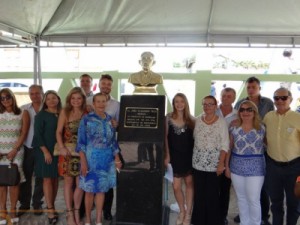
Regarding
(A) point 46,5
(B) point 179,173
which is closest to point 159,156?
(B) point 179,173

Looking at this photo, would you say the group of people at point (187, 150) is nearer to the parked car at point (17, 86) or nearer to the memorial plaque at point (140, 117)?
the memorial plaque at point (140, 117)

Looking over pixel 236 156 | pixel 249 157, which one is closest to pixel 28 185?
pixel 236 156

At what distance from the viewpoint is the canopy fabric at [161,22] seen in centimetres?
456

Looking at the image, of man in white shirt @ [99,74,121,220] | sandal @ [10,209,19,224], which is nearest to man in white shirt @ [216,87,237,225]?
man in white shirt @ [99,74,121,220]

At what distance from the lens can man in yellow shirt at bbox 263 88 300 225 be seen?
2.58 meters

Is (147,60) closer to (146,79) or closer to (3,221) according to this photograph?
(146,79)

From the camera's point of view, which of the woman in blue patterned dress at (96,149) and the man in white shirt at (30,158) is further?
the man in white shirt at (30,158)

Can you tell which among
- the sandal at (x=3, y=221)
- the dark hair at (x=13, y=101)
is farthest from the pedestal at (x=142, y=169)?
the sandal at (x=3, y=221)

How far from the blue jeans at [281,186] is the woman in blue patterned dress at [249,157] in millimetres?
86

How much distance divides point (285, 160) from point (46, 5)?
392 centimetres

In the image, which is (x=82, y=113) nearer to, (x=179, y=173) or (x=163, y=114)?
(x=163, y=114)

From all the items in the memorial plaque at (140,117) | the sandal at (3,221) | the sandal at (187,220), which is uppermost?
the memorial plaque at (140,117)

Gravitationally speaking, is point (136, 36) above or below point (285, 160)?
above

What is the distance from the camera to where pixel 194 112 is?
629cm
